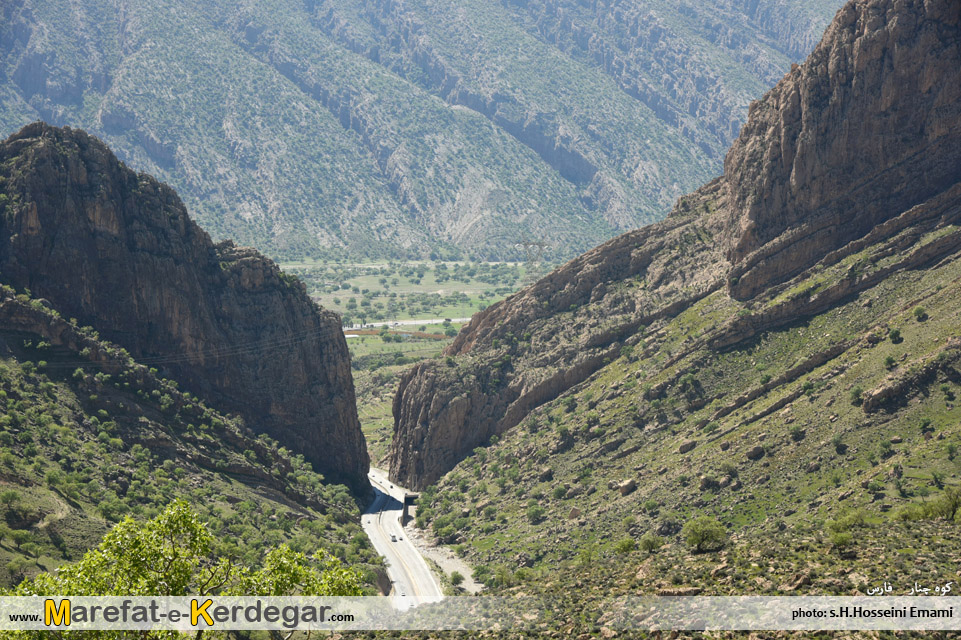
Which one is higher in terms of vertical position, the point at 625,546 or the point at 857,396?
the point at 857,396

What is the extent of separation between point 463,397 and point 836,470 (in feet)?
223

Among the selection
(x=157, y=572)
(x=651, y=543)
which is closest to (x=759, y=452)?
(x=651, y=543)

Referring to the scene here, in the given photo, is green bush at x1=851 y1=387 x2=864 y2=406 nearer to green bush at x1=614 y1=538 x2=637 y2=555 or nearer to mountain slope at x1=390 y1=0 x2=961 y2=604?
mountain slope at x1=390 y1=0 x2=961 y2=604

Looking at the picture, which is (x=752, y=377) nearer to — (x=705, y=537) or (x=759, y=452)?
(x=759, y=452)

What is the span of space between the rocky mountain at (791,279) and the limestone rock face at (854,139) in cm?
18

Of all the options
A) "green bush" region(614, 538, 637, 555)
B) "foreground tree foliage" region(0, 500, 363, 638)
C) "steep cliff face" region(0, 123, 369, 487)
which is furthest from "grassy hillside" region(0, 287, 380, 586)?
"foreground tree foliage" region(0, 500, 363, 638)

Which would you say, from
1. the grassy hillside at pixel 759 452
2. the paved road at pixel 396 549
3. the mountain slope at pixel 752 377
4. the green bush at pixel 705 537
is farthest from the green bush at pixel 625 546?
the paved road at pixel 396 549

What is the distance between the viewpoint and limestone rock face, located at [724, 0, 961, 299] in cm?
11694

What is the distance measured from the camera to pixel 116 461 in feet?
330

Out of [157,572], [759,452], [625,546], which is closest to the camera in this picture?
[157,572]

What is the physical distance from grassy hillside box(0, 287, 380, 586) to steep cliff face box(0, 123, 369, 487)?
7282mm

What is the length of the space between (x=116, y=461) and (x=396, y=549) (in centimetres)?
3900

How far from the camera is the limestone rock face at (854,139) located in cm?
11694

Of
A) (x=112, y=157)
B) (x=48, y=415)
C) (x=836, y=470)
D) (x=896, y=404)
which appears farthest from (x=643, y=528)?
(x=112, y=157)
